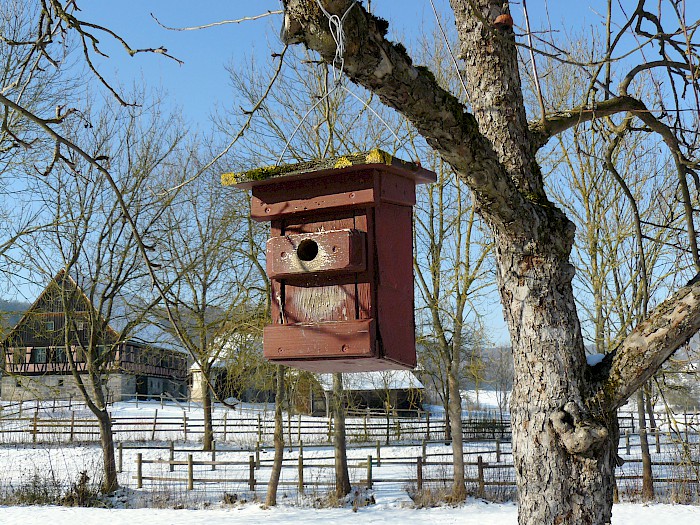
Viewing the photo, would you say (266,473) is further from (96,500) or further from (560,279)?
(560,279)

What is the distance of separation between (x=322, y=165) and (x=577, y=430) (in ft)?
4.43

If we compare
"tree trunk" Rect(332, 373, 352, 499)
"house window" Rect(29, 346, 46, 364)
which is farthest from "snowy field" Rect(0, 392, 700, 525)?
"house window" Rect(29, 346, 46, 364)

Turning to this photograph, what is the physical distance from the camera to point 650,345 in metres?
2.47

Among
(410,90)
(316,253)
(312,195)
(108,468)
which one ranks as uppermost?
(410,90)

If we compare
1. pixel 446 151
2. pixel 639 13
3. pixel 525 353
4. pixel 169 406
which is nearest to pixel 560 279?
pixel 525 353

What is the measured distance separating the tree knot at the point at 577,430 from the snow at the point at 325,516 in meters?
8.92

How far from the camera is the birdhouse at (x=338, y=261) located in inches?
104

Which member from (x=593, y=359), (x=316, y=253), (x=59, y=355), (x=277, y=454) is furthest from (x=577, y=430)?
(x=59, y=355)

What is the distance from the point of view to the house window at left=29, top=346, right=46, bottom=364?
34.7 m

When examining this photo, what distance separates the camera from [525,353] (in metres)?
2.75

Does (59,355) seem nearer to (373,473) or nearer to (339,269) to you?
(373,473)

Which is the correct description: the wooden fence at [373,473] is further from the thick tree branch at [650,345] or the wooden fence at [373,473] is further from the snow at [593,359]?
the thick tree branch at [650,345]

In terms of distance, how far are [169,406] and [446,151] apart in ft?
104

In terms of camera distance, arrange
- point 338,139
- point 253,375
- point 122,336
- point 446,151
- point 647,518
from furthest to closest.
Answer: point 253,375 < point 122,336 < point 338,139 < point 647,518 < point 446,151
